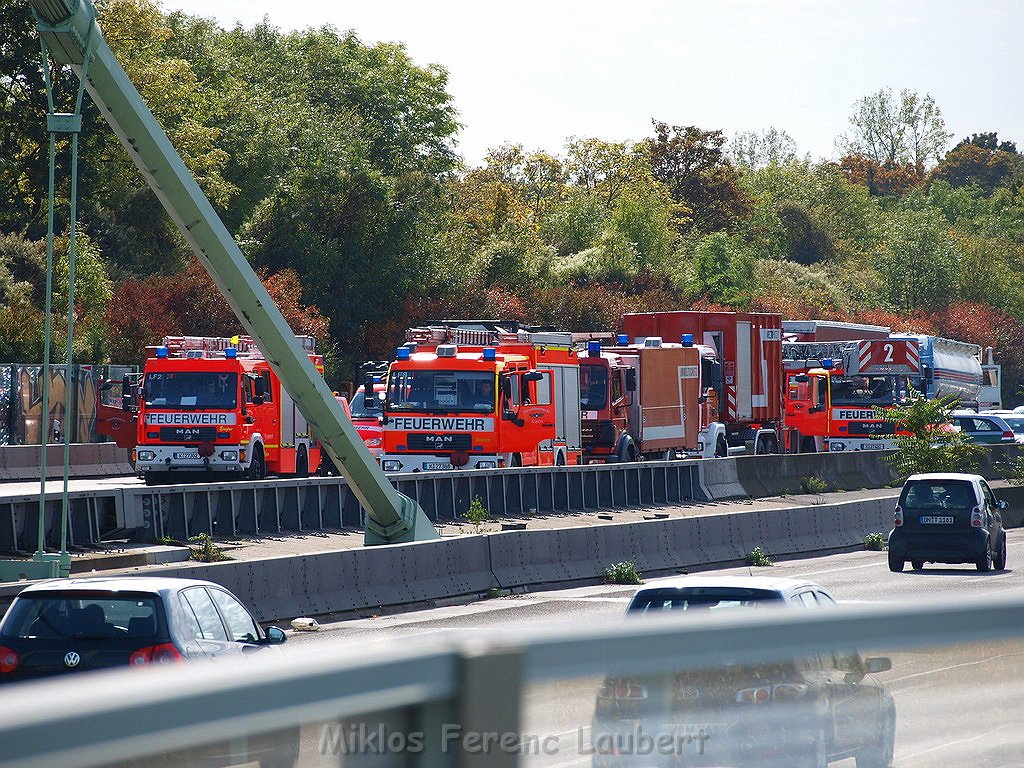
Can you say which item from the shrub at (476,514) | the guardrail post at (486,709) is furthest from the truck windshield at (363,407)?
the guardrail post at (486,709)

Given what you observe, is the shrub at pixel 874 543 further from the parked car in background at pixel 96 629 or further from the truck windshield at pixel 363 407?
the parked car in background at pixel 96 629

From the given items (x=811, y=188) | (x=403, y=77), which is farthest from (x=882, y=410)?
(x=811, y=188)

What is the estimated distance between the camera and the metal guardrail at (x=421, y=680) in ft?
5.64

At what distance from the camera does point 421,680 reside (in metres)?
2.20


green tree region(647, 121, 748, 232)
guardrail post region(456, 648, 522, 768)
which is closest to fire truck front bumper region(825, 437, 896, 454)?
guardrail post region(456, 648, 522, 768)

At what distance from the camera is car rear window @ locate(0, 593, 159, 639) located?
958 cm

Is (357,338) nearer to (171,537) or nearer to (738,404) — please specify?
(738,404)

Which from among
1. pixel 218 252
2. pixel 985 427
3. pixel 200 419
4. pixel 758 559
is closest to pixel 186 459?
pixel 200 419

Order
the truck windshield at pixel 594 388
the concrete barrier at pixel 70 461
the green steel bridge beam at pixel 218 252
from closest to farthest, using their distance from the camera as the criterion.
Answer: the green steel bridge beam at pixel 218 252, the truck windshield at pixel 594 388, the concrete barrier at pixel 70 461

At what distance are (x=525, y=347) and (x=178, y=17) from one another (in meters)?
49.4

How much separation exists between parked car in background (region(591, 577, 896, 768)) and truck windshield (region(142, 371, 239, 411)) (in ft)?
100

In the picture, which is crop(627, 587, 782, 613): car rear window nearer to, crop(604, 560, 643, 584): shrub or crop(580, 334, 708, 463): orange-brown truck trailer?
crop(604, 560, 643, 584): shrub

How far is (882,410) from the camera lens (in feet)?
139

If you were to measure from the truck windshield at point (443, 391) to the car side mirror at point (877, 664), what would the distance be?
27.3 metres
